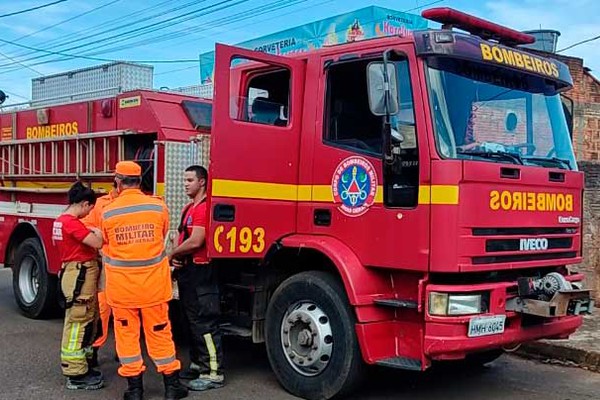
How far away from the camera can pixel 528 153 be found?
5.94 metres

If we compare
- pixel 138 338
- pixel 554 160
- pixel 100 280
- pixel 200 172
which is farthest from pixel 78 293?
pixel 554 160

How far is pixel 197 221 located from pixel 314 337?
4.54 ft

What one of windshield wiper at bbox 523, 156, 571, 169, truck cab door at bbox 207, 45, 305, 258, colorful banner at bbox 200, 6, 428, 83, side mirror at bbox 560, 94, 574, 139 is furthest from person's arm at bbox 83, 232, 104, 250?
side mirror at bbox 560, 94, 574, 139

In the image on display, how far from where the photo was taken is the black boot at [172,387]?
579 centimetres

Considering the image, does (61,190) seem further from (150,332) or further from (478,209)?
(478,209)

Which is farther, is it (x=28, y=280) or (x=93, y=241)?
(x=28, y=280)

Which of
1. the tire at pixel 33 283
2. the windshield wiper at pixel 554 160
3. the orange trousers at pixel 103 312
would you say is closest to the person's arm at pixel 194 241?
the orange trousers at pixel 103 312

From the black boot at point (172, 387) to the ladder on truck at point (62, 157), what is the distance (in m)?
2.76

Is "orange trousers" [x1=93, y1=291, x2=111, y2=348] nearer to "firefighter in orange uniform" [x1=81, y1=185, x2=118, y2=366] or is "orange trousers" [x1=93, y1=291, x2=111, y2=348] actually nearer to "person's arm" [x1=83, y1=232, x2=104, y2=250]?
"firefighter in orange uniform" [x1=81, y1=185, x2=118, y2=366]

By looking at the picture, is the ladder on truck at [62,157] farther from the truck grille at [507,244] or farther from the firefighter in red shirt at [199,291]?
the truck grille at [507,244]

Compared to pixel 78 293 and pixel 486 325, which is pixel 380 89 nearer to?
pixel 486 325

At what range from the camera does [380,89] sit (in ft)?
17.6

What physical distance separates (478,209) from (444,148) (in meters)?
0.49

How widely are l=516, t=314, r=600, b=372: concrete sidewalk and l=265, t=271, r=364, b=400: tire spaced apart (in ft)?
9.36
